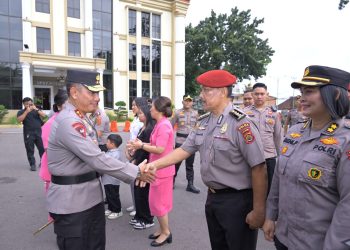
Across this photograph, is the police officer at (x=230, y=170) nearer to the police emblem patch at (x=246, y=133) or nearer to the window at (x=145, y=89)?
the police emblem patch at (x=246, y=133)

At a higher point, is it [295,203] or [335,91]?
[335,91]

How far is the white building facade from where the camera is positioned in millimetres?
23094

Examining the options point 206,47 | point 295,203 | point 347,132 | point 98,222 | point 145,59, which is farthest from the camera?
point 206,47

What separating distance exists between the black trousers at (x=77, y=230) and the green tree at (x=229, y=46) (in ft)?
101

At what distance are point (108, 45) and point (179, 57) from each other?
7022mm

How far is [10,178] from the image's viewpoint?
21.7 ft

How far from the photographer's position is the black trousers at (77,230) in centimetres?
231

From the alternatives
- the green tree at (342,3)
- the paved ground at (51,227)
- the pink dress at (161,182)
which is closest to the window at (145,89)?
the green tree at (342,3)

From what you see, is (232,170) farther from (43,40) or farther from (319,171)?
(43,40)

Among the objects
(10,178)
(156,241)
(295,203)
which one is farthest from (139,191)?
(10,178)

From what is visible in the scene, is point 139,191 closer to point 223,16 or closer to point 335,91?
point 335,91

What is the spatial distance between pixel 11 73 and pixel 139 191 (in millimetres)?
23544

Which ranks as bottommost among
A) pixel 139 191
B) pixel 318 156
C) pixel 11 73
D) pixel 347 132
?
pixel 139 191

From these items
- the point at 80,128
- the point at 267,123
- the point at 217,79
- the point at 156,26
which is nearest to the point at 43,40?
the point at 156,26
